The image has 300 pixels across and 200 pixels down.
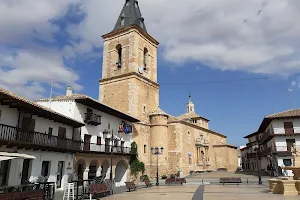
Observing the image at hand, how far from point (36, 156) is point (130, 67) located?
1832 centimetres

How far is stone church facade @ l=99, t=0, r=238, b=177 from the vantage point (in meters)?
31.4

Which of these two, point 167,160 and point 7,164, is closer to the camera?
point 7,164

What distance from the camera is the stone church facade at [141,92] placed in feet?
103

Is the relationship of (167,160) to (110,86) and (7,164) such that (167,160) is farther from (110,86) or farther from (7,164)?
(7,164)

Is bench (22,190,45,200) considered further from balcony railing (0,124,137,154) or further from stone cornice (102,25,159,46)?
stone cornice (102,25,159,46)

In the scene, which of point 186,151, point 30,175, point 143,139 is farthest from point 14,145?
point 186,151

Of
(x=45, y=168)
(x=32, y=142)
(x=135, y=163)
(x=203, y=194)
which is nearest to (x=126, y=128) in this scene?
(x=135, y=163)

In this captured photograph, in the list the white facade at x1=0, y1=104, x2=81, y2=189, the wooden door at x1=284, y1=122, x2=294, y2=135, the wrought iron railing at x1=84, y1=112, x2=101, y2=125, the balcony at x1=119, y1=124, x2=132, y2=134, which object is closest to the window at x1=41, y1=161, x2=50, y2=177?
the white facade at x1=0, y1=104, x2=81, y2=189

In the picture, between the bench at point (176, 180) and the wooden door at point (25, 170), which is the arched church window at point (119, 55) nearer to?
the bench at point (176, 180)

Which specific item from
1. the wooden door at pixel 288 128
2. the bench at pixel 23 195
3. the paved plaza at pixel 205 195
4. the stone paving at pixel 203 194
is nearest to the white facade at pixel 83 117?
the stone paving at pixel 203 194

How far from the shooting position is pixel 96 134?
23047 millimetres

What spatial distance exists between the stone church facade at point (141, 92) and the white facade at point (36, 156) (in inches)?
477

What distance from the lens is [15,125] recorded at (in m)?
14.8

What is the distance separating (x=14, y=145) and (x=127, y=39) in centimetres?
2260
